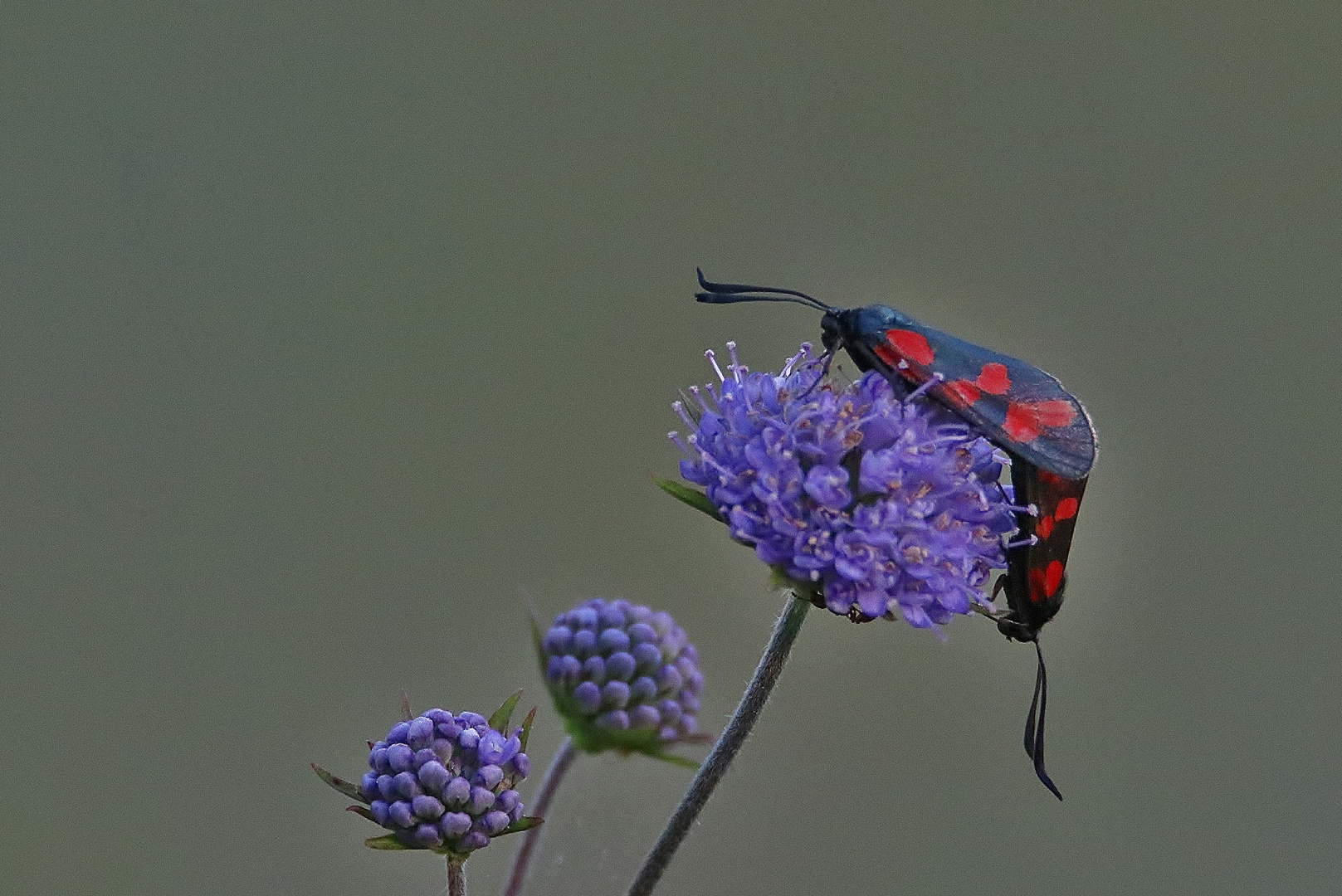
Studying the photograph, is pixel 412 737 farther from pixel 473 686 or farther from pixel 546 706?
pixel 473 686

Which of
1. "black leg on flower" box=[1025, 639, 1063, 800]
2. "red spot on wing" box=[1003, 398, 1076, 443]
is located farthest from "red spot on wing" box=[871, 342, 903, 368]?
"black leg on flower" box=[1025, 639, 1063, 800]

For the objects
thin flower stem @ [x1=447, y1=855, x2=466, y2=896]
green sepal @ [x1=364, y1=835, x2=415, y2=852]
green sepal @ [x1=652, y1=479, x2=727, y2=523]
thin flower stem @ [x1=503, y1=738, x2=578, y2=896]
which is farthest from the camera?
thin flower stem @ [x1=503, y1=738, x2=578, y2=896]

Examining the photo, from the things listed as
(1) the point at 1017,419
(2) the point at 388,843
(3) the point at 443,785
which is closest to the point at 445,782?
(3) the point at 443,785

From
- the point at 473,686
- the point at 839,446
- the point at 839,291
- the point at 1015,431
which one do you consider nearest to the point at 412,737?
the point at 839,446

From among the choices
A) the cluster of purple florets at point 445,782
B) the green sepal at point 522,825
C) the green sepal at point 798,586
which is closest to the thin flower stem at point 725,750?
the green sepal at point 798,586

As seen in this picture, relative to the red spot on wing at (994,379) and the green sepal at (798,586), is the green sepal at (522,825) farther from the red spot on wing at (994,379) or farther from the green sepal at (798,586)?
the red spot on wing at (994,379)

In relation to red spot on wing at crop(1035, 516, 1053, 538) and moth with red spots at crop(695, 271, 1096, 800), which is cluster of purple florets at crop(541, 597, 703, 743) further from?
red spot on wing at crop(1035, 516, 1053, 538)

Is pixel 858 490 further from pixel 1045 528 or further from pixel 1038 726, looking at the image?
pixel 1038 726
